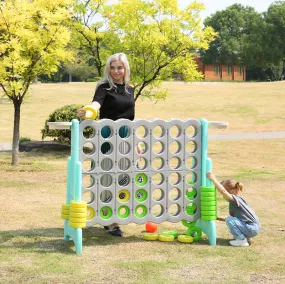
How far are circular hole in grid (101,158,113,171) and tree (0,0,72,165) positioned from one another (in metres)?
6.15

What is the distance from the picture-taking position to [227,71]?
8688 cm

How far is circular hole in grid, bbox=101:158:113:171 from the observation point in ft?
20.0

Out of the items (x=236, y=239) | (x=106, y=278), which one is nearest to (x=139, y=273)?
(x=106, y=278)

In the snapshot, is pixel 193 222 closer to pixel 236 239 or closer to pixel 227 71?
pixel 236 239

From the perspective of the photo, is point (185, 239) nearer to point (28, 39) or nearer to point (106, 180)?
point (106, 180)

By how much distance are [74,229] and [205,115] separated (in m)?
25.8

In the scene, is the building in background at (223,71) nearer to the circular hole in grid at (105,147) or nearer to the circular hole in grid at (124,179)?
the circular hole in grid at (105,147)

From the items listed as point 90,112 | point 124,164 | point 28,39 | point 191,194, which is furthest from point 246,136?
point 90,112

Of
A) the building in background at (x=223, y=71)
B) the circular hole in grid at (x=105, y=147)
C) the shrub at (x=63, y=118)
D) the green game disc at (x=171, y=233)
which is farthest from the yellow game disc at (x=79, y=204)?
the building in background at (x=223, y=71)

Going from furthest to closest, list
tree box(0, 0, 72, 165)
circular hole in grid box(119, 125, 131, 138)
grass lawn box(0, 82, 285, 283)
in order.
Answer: tree box(0, 0, 72, 165) < circular hole in grid box(119, 125, 131, 138) < grass lawn box(0, 82, 285, 283)

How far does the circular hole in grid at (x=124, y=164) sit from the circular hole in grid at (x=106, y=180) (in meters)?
0.16

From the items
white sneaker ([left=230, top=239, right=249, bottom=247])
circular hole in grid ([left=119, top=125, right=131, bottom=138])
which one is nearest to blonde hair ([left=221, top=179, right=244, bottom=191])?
white sneaker ([left=230, top=239, right=249, bottom=247])

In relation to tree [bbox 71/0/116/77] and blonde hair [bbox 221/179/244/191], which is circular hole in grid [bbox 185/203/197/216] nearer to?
blonde hair [bbox 221/179/244/191]

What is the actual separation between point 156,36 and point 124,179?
10167 millimetres
